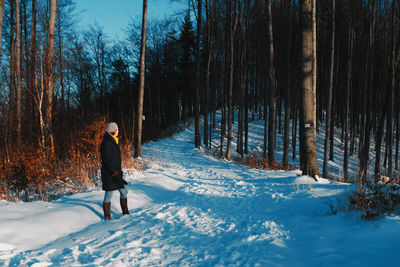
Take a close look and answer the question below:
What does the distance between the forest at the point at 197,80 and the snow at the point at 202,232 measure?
4.83 feet

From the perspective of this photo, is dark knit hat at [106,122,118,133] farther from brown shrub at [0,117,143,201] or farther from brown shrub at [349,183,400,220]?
brown shrub at [349,183,400,220]

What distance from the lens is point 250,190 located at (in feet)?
21.6

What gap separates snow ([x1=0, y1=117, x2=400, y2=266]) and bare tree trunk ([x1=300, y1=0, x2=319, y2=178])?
140 centimetres

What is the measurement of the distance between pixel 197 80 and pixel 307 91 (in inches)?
438

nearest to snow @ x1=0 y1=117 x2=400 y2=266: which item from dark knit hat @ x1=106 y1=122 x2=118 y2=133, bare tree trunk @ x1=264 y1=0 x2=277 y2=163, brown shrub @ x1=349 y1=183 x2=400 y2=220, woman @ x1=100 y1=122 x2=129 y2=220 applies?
brown shrub @ x1=349 y1=183 x2=400 y2=220

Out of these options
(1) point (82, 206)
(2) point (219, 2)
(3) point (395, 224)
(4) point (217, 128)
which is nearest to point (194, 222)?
(1) point (82, 206)

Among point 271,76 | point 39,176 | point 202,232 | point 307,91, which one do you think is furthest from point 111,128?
point 271,76

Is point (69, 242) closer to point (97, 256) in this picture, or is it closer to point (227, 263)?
point (97, 256)

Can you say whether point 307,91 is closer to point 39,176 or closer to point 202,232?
point 202,232

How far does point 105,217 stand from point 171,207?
141cm

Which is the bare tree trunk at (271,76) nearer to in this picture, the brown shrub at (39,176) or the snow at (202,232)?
the snow at (202,232)

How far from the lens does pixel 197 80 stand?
1731 centimetres

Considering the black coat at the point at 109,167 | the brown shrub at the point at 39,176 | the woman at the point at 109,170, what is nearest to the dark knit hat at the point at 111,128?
the woman at the point at 109,170

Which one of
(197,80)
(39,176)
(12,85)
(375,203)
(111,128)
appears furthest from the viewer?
(197,80)
